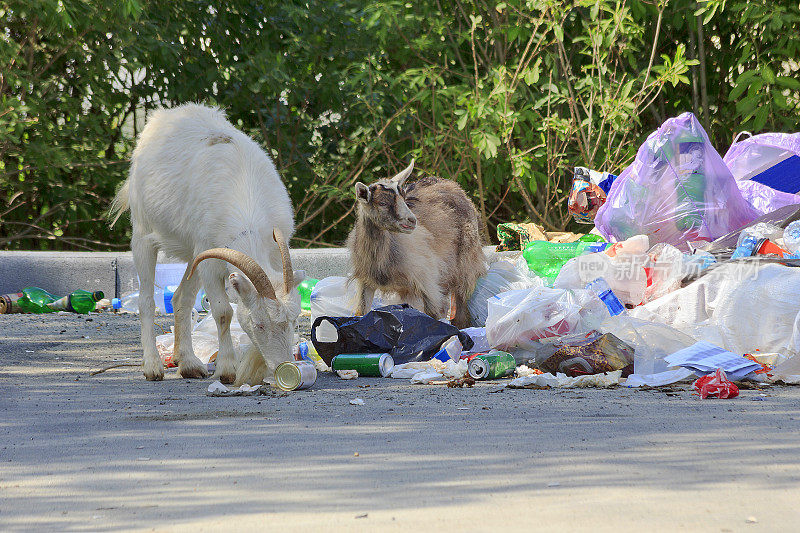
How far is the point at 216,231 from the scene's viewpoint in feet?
17.0

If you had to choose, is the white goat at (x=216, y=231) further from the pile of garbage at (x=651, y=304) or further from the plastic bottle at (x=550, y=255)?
the plastic bottle at (x=550, y=255)

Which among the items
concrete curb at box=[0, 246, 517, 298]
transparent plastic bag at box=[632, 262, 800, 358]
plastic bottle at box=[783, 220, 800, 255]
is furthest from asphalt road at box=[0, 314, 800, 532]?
concrete curb at box=[0, 246, 517, 298]

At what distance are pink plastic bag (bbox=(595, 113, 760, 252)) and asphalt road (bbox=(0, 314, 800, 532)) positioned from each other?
2509 mm

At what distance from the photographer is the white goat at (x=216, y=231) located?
15.6ft

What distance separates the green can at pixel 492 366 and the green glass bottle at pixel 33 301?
17.3ft

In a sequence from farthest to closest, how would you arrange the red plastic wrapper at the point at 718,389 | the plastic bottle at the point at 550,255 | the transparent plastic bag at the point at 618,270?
1. the plastic bottle at the point at 550,255
2. the transparent plastic bag at the point at 618,270
3. the red plastic wrapper at the point at 718,389

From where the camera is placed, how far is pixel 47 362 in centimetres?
585

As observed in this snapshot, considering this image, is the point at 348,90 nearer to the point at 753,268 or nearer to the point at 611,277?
the point at 611,277

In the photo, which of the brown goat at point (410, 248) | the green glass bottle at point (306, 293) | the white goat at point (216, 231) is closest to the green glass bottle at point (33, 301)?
the green glass bottle at point (306, 293)

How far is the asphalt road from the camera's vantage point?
2527mm

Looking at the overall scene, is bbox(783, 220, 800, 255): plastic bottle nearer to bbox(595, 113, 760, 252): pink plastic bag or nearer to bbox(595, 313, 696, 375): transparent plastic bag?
bbox(595, 113, 760, 252): pink plastic bag

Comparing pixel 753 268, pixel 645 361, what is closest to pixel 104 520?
pixel 645 361

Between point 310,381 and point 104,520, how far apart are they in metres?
2.32

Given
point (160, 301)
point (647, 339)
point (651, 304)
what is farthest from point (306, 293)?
point (647, 339)
